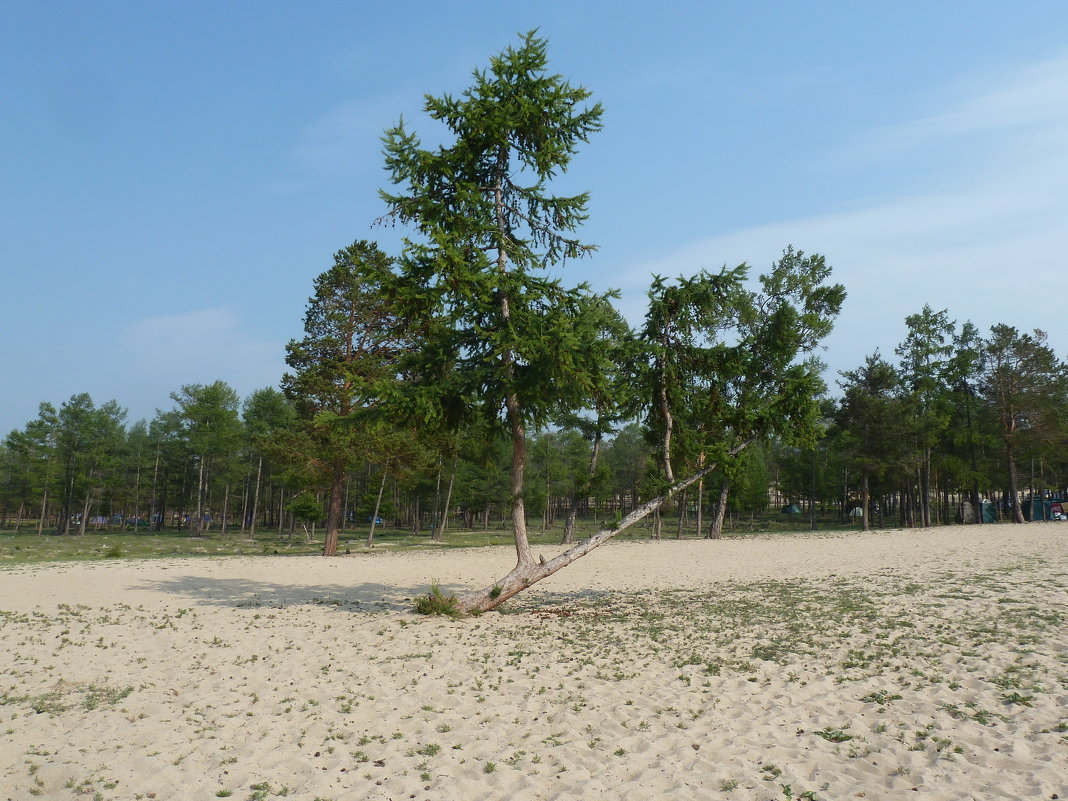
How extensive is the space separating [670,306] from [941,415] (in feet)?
132

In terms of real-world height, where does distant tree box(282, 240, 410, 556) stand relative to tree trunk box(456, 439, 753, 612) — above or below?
above

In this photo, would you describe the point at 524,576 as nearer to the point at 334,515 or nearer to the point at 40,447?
the point at 334,515

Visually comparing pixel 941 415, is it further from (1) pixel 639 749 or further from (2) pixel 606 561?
(1) pixel 639 749

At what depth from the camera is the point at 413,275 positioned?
42.9 ft

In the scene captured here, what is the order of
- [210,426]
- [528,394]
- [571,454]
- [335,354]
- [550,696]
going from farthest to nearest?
1. [571,454]
2. [210,426]
3. [335,354]
4. [528,394]
5. [550,696]

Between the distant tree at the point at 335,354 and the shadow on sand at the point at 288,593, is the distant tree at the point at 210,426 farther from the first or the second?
the shadow on sand at the point at 288,593

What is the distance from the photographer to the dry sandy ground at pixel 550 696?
18.5 ft

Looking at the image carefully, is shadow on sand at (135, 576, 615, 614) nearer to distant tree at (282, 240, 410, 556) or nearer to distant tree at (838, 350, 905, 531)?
distant tree at (282, 240, 410, 556)

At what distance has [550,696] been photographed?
791cm

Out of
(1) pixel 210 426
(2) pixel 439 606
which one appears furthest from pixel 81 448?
(2) pixel 439 606

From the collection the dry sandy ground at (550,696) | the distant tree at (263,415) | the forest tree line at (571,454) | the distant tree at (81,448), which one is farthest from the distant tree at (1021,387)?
the distant tree at (81,448)

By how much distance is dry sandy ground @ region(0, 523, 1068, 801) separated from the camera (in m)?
5.63

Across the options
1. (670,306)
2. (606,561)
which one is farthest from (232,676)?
(606,561)

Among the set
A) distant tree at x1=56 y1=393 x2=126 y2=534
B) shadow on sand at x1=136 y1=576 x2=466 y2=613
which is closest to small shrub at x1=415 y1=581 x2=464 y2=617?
shadow on sand at x1=136 y1=576 x2=466 y2=613
